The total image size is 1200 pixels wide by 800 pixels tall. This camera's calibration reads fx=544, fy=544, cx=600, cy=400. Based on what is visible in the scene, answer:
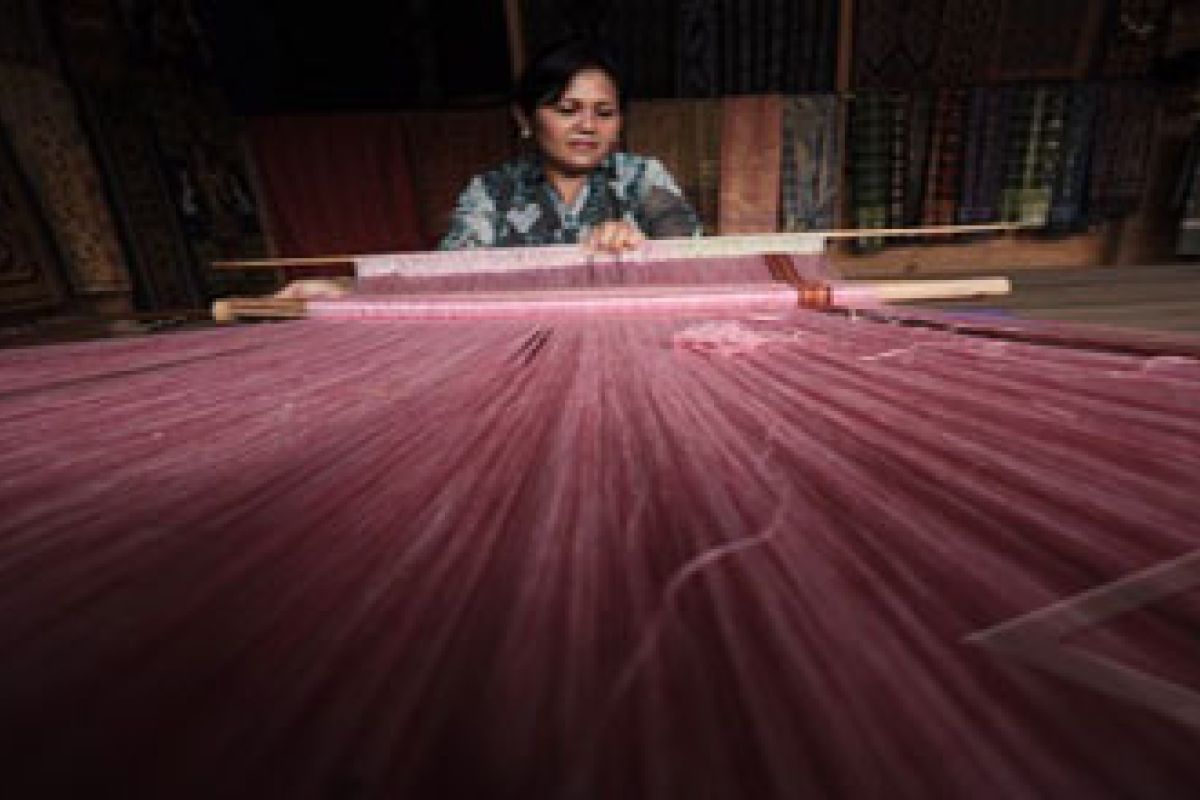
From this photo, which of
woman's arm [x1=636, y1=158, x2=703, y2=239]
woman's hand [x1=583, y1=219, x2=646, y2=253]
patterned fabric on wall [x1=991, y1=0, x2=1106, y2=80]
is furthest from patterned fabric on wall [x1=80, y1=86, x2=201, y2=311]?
patterned fabric on wall [x1=991, y1=0, x2=1106, y2=80]

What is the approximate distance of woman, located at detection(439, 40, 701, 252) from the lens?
5.70 feet

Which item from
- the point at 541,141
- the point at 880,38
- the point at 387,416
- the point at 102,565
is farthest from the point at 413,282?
the point at 880,38

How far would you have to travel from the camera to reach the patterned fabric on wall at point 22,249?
6.53ft

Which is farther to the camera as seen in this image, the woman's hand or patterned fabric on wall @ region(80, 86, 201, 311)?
patterned fabric on wall @ region(80, 86, 201, 311)

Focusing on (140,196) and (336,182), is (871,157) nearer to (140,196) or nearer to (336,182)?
(336,182)

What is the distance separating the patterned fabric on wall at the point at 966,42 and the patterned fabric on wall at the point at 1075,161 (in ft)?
1.62

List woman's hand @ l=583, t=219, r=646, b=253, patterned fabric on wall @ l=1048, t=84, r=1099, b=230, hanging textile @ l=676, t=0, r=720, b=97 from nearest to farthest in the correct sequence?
woman's hand @ l=583, t=219, r=646, b=253 < hanging textile @ l=676, t=0, r=720, b=97 < patterned fabric on wall @ l=1048, t=84, r=1099, b=230

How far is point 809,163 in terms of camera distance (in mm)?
3000

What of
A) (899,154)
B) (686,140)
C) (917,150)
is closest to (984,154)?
(917,150)

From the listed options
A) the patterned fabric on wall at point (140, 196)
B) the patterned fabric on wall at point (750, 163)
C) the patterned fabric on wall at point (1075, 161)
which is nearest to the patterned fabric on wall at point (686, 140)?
the patterned fabric on wall at point (750, 163)

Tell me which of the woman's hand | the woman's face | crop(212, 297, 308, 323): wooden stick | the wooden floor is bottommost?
the wooden floor

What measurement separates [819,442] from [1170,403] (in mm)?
217

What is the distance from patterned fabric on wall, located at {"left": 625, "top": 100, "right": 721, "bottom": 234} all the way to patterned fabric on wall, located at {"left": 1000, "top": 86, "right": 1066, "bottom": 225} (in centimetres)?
161

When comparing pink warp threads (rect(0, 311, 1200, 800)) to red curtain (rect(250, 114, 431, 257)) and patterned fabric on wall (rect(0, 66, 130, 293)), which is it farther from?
red curtain (rect(250, 114, 431, 257))
